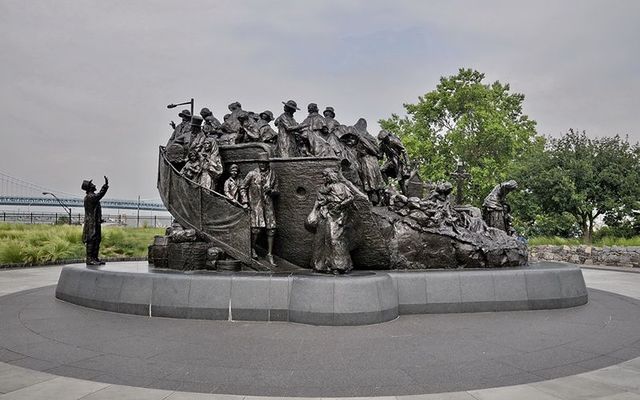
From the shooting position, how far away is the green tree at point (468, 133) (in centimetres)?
3228

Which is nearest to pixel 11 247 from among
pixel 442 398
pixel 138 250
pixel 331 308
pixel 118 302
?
pixel 138 250

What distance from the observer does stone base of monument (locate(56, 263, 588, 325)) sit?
7855 millimetres

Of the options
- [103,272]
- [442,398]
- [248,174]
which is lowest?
[442,398]

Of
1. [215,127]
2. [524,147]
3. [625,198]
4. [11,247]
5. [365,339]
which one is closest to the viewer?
[365,339]

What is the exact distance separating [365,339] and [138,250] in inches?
684

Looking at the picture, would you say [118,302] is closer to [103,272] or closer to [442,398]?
[103,272]

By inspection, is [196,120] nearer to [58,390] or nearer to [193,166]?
[193,166]

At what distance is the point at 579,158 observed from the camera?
26875 millimetres

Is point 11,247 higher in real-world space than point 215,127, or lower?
lower

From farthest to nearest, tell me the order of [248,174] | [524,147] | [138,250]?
[524,147] < [138,250] < [248,174]

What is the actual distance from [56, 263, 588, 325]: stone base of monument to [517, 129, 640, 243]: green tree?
59.4 ft

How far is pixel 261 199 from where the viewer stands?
9930mm

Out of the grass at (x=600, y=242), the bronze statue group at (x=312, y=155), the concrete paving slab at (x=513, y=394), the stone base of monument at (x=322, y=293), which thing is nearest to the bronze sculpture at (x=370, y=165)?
the bronze statue group at (x=312, y=155)

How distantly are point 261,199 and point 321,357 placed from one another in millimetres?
4595
